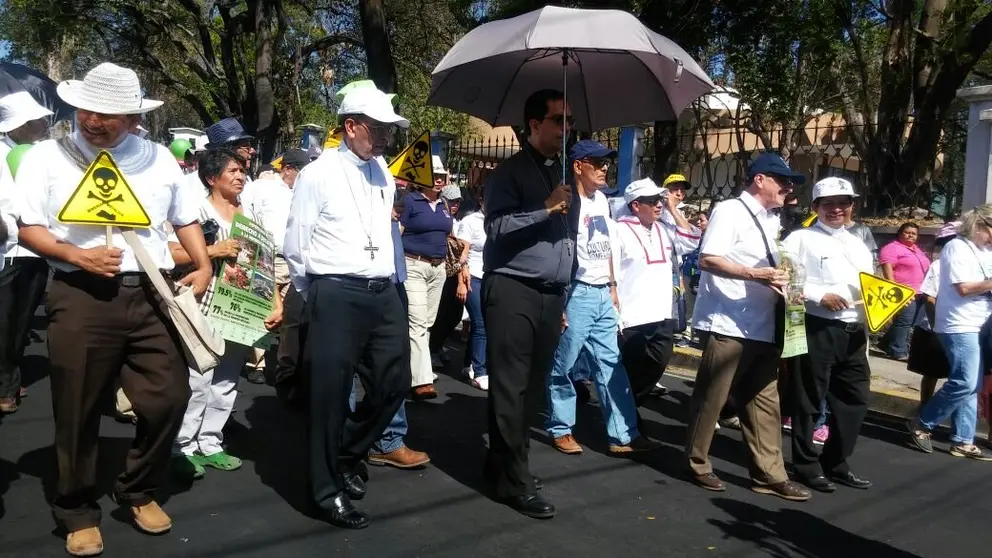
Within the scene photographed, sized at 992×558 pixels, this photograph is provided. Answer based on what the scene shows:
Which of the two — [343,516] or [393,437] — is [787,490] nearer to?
[393,437]

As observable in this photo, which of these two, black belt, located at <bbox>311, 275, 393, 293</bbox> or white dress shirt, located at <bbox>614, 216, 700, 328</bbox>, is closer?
black belt, located at <bbox>311, 275, 393, 293</bbox>

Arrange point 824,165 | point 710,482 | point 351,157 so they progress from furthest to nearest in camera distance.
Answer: point 824,165
point 710,482
point 351,157

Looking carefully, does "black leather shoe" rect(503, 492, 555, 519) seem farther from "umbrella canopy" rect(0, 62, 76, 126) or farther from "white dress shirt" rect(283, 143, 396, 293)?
"umbrella canopy" rect(0, 62, 76, 126)

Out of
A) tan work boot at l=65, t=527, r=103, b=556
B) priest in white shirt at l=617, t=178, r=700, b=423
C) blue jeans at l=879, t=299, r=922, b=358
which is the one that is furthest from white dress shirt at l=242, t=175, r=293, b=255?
blue jeans at l=879, t=299, r=922, b=358

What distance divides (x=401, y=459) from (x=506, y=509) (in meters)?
0.84

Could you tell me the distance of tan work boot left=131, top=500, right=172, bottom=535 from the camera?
4.06 m

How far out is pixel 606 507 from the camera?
190 inches

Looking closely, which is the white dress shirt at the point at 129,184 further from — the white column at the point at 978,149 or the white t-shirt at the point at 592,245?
the white column at the point at 978,149

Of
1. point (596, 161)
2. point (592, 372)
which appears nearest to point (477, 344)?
point (592, 372)

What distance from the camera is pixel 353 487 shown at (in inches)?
186

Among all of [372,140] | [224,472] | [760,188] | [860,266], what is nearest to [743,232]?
[760,188]

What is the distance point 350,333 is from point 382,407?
462 mm

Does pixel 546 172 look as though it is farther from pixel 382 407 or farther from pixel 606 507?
pixel 606 507

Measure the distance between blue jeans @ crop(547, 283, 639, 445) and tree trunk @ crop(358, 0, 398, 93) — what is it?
592 centimetres
